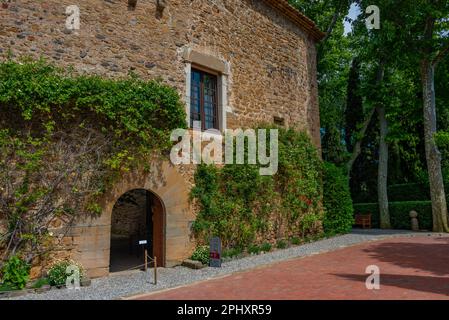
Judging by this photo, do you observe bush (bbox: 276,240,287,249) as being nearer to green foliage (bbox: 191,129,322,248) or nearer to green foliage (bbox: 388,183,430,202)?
green foliage (bbox: 191,129,322,248)

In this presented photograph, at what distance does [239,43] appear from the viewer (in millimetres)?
9859

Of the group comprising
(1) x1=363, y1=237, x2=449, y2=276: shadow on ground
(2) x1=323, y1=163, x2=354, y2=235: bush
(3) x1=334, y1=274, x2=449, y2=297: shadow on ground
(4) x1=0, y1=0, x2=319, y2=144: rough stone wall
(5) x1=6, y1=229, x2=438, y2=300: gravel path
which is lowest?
(5) x1=6, y1=229, x2=438, y2=300: gravel path

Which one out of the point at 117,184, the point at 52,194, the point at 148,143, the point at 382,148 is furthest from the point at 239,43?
the point at 382,148

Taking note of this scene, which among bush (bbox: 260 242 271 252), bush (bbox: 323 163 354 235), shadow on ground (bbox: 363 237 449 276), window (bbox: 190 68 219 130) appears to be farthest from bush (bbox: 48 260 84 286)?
bush (bbox: 323 163 354 235)

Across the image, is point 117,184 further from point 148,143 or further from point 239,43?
point 239,43

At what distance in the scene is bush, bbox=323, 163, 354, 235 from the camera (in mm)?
11844

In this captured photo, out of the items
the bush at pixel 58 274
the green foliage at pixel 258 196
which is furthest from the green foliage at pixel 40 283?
the green foliage at pixel 258 196

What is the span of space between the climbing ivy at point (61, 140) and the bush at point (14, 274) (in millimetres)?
234

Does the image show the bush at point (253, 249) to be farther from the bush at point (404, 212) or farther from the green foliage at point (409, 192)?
the green foliage at point (409, 192)

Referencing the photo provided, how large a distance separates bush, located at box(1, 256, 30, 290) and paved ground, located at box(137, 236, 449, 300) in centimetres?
213

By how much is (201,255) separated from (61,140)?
12.3 feet

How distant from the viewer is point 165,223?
7.68m

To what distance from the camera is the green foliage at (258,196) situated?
8352 mm
